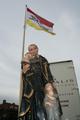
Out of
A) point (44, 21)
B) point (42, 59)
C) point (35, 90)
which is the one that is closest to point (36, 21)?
point (44, 21)

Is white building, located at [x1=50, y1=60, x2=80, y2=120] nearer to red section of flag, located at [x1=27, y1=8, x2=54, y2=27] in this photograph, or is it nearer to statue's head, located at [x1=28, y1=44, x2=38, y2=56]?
statue's head, located at [x1=28, y1=44, x2=38, y2=56]

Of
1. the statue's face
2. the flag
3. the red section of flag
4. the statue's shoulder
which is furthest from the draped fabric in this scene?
the red section of flag

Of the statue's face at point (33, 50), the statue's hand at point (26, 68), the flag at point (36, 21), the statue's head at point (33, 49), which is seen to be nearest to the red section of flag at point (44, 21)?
the flag at point (36, 21)

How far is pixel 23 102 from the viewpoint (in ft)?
66.9

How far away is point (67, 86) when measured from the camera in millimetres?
20172

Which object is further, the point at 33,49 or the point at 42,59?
the point at 33,49

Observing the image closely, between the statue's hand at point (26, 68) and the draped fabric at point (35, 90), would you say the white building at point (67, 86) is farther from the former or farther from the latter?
the statue's hand at point (26, 68)

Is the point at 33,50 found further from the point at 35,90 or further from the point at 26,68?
the point at 35,90

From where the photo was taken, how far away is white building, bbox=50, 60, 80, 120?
1950 cm

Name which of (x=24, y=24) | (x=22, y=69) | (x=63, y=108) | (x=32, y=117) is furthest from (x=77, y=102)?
(x=24, y=24)

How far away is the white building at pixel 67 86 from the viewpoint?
1950cm

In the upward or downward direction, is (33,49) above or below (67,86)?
above

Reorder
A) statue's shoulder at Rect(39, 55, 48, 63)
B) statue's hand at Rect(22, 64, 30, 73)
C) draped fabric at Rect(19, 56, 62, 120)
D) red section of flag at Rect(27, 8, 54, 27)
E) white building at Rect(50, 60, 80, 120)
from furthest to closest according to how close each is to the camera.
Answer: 1. red section of flag at Rect(27, 8, 54, 27)
2. statue's shoulder at Rect(39, 55, 48, 63)
3. statue's hand at Rect(22, 64, 30, 73)
4. draped fabric at Rect(19, 56, 62, 120)
5. white building at Rect(50, 60, 80, 120)

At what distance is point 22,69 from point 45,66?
172cm
